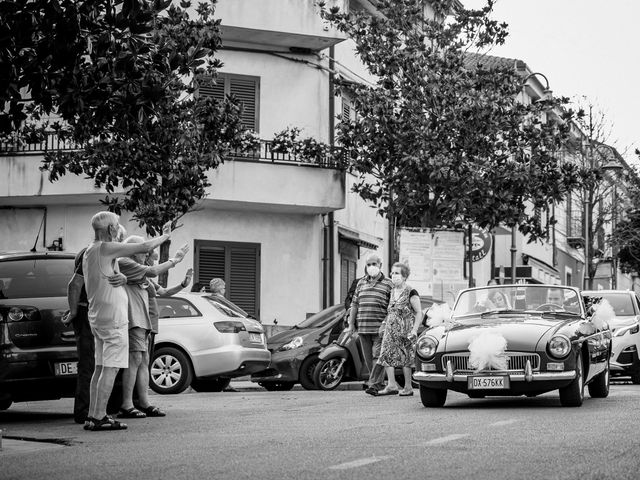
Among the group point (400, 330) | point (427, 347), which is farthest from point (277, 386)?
point (427, 347)

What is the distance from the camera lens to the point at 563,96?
91.2 ft

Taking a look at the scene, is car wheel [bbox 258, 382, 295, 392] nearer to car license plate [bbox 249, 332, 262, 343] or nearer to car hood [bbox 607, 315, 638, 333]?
car license plate [bbox 249, 332, 262, 343]

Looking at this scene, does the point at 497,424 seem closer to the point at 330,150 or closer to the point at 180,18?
the point at 180,18

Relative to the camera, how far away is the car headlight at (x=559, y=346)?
48.4ft

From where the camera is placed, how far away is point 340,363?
848 inches

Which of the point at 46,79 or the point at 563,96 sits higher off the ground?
the point at 563,96

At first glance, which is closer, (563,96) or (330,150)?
(563,96)

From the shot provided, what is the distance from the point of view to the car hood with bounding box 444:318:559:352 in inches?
585

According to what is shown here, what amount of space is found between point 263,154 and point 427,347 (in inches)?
664

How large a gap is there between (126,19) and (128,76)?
0.89 m

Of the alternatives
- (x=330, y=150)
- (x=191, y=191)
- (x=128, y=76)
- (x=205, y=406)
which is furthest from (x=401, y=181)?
(x=128, y=76)

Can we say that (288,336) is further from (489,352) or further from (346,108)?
(346,108)

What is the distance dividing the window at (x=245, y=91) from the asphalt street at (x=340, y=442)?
54.3 feet

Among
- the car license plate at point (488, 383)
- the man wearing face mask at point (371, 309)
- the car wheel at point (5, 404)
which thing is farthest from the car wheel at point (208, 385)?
the car license plate at point (488, 383)
